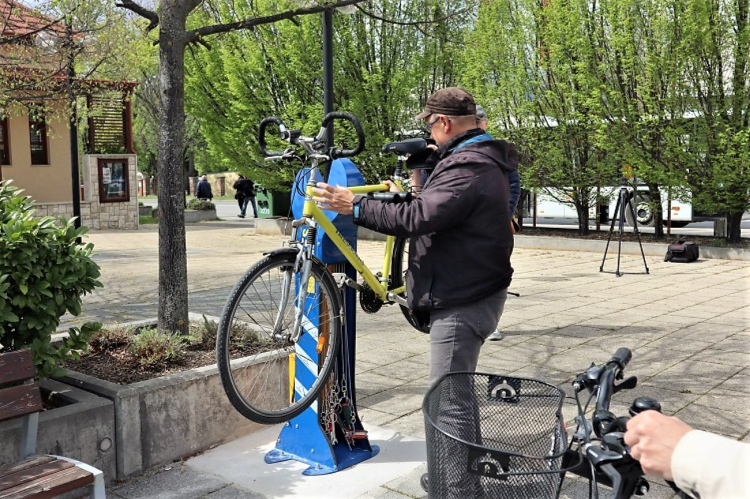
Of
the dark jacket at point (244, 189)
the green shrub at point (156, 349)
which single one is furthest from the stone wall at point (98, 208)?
the green shrub at point (156, 349)

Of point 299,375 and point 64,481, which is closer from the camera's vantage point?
point 64,481

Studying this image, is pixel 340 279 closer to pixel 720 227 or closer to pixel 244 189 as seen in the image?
pixel 720 227

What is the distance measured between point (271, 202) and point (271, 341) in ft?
62.4

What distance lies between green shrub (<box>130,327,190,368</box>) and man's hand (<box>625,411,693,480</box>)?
363cm

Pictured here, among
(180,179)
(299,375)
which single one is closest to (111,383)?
(299,375)

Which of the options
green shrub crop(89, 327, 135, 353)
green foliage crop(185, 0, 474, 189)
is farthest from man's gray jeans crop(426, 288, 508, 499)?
green foliage crop(185, 0, 474, 189)

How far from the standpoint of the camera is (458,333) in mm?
3320

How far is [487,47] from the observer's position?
16.5m

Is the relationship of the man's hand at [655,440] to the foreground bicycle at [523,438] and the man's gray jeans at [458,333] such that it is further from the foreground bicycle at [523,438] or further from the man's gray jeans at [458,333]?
the man's gray jeans at [458,333]

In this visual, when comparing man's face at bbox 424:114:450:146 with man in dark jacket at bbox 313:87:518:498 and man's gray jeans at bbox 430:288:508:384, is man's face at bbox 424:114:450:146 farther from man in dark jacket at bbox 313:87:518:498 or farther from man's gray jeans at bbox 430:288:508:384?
man's gray jeans at bbox 430:288:508:384

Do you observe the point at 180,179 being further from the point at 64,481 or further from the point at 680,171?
the point at 680,171


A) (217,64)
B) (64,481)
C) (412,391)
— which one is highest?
(217,64)

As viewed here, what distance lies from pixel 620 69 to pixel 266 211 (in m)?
12.2

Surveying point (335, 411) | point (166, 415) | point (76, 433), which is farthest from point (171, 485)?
point (335, 411)
